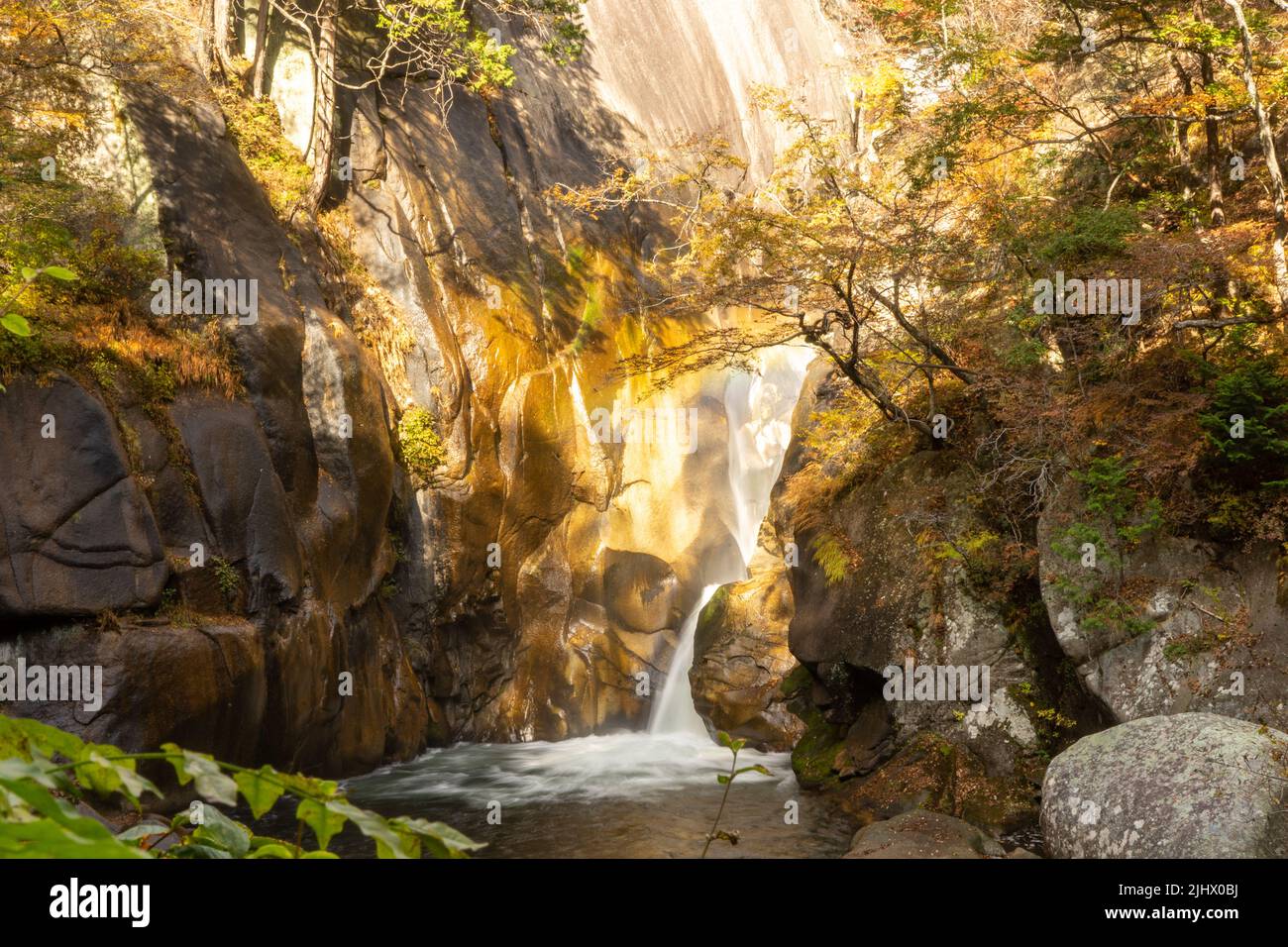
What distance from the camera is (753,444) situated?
20562mm

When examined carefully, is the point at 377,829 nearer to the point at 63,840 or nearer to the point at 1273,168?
the point at 63,840

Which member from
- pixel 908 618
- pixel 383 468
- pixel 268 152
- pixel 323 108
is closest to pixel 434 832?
pixel 908 618

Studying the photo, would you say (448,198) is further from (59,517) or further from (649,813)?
(649,813)

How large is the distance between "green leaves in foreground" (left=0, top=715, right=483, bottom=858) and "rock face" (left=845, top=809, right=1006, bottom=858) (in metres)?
7.31

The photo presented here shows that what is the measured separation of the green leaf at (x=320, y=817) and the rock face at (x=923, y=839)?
24.4ft

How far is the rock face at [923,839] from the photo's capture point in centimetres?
770

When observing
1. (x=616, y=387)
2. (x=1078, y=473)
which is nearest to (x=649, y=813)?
(x=1078, y=473)

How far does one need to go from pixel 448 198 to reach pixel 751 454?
349 inches

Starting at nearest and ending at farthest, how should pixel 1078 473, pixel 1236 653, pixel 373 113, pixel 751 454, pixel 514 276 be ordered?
pixel 1236 653
pixel 1078 473
pixel 373 113
pixel 514 276
pixel 751 454

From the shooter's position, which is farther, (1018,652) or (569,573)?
(569,573)

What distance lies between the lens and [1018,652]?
986cm

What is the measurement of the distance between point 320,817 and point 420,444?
14388 mm

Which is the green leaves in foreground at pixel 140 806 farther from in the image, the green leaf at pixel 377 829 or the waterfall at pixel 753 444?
the waterfall at pixel 753 444
